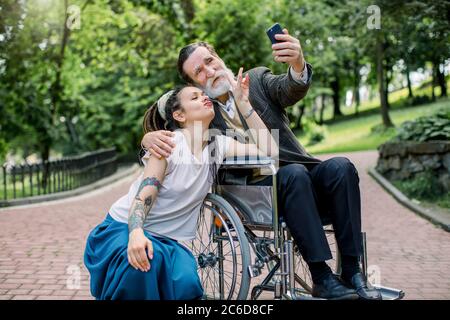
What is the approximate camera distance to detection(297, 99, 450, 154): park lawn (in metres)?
21.1

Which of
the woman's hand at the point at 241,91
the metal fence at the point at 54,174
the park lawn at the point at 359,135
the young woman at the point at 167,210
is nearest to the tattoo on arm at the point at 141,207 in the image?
the young woman at the point at 167,210

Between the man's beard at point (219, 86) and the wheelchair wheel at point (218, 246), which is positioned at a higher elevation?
the man's beard at point (219, 86)

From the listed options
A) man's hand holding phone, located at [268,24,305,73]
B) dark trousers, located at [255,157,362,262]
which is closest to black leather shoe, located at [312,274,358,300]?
dark trousers, located at [255,157,362,262]

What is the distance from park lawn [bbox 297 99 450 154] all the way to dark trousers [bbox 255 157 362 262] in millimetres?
15783

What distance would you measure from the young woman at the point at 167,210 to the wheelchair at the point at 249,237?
0.12 meters

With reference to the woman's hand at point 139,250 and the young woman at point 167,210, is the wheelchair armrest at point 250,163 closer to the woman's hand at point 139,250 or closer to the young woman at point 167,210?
the young woman at point 167,210

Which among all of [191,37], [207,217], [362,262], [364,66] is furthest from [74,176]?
[364,66]

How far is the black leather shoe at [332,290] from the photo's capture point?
2.85 meters

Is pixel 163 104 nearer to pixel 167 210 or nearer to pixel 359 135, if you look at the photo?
→ pixel 167 210

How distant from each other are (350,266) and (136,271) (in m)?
1.10

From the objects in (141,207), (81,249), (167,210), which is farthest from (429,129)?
(141,207)

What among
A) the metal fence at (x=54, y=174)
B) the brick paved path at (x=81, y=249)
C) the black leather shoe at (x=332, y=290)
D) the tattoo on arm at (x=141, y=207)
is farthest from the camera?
the metal fence at (x=54, y=174)

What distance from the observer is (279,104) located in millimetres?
3426
